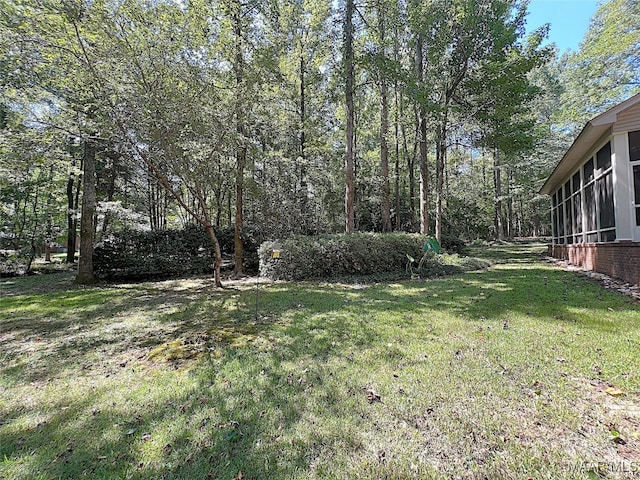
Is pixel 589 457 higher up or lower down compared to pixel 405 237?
lower down

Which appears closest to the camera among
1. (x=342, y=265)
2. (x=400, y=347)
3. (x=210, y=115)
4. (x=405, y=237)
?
(x=400, y=347)

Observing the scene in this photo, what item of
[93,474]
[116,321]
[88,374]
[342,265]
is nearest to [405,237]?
[342,265]

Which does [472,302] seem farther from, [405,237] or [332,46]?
[332,46]

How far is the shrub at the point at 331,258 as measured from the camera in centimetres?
860

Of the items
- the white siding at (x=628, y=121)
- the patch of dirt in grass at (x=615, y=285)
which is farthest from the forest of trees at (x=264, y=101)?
the patch of dirt in grass at (x=615, y=285)

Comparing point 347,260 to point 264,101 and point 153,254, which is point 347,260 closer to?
point 264,101

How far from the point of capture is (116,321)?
5137 mm

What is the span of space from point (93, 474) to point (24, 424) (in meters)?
1.09

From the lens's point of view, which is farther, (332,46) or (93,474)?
(332,46)

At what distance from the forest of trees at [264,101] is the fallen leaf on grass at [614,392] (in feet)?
22.9

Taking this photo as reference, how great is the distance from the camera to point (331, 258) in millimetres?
8617

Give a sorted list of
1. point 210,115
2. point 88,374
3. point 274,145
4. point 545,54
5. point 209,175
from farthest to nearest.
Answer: point 274,145, point 545,54, point 209,175, point 210,115, point 88,374

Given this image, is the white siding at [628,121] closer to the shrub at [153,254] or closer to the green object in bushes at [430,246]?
the green object in bushes at [430,246]
